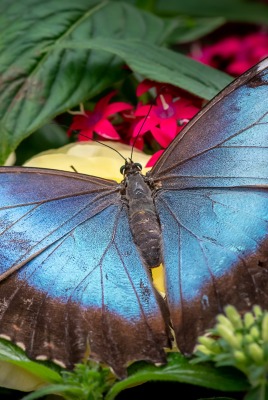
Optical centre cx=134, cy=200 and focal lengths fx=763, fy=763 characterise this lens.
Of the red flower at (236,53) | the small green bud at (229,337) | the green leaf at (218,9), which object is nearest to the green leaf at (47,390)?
the small green bud at (229,337)

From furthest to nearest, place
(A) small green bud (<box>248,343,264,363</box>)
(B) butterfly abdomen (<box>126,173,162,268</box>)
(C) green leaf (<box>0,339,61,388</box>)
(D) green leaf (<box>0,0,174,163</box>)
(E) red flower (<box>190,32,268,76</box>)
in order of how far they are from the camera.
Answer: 1. (E) red flower (<box>190,32,268,76</box>)
2. (D) green leaf (<box>0,0,174,163</box>)
3. (B) butterfly abdomen (<box>126,173,162,268</box>)
4. (C) green leaf (<box>0,339,61,388</box>)
5. (A) small green bud (<box>248,343,264,363</box>)

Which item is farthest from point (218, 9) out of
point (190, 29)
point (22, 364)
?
point (22, 364)

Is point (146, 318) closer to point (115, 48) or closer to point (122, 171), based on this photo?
point (122, 171)

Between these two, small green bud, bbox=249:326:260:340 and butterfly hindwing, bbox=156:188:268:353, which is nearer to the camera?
small green bud, bbox=249:326:260:340

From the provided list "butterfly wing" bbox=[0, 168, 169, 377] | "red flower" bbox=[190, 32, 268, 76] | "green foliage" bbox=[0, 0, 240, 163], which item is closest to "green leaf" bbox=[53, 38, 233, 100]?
"green foliage" bbox=[0, 0, 240, 163]

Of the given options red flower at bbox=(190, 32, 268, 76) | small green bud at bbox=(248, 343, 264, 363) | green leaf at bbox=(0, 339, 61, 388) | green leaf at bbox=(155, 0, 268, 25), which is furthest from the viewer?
green leaf at bbox=(155, 0, 268, 25)

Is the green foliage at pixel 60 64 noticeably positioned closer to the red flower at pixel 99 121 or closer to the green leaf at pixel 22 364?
the red flower at pixel 99 121

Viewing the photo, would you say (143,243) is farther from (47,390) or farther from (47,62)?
(47,62)

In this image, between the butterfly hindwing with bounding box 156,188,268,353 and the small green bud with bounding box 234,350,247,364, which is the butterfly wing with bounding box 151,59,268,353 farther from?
the small green bud with bounding box 234,350,247,364
